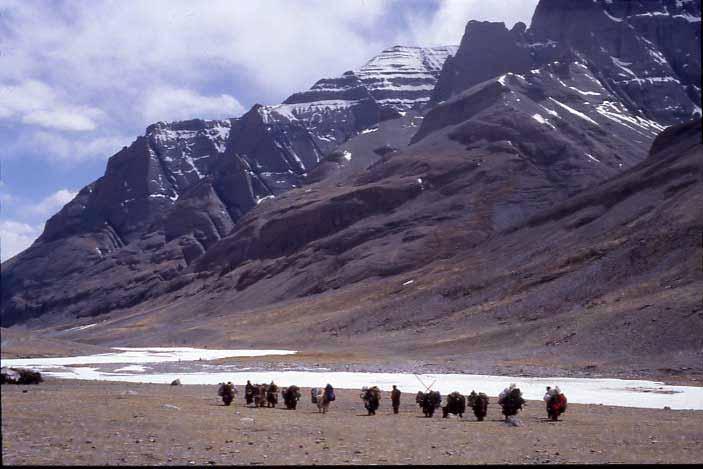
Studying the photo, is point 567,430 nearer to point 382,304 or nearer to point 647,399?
point 647,399

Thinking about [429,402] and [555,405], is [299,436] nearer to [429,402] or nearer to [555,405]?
[429,402]

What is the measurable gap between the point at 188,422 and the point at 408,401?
70.6ft

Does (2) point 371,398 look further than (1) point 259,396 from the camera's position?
No

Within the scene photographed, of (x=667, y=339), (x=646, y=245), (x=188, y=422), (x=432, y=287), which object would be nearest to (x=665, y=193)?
(x=646, y=245)

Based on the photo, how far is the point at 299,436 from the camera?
82.7 ft

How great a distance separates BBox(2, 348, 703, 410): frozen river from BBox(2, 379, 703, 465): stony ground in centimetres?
1243

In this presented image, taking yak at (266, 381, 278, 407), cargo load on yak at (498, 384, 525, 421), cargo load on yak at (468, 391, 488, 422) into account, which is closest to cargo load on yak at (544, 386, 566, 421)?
cargo load on yak at (498, 384, 525, 421)

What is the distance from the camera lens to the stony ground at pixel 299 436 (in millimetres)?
17609

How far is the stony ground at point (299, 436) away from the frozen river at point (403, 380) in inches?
490

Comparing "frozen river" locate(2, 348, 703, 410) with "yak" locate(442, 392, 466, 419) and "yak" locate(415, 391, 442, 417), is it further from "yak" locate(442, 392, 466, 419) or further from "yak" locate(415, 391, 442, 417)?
"yak" locate(442, 392, 466, 419)

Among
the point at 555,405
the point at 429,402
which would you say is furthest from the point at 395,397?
the point at 555,405

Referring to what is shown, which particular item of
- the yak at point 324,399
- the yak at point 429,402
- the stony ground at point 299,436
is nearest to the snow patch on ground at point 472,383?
the stony ground at point 299,436

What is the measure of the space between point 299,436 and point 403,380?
37230mm

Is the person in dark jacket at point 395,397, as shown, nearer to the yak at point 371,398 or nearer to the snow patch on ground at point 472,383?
the yak at point 371,398
